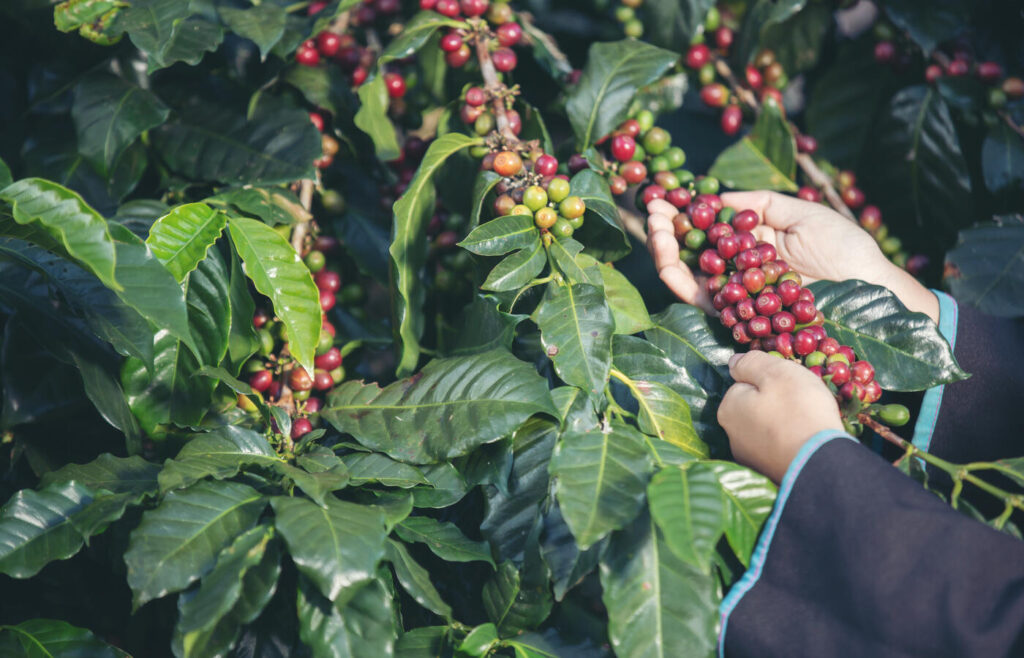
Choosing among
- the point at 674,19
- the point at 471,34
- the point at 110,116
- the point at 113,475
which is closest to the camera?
the point at 113,475

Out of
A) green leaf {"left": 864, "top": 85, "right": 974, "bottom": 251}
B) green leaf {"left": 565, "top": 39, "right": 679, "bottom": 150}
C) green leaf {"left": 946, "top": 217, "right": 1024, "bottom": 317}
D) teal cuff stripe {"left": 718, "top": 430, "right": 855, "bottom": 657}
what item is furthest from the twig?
teal cuff stripe {"left": 718, "top": 430, "right": 855, "bottom": 657}

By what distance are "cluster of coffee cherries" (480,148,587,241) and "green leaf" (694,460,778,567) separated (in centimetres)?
42

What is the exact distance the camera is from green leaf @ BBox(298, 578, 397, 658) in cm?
77

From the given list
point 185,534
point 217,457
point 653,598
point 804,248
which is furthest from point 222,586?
point 804,248

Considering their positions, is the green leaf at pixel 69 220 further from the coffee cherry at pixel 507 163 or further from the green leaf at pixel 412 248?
the coffee cherry at pixel 507 163

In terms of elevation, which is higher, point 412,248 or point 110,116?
point 110,116

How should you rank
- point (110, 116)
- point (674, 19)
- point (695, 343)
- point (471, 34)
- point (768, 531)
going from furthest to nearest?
1. point (674, 19)
2. point (471, 34)
3. point (110, 116)
4. point (695, 343)
5. point (768, 531)

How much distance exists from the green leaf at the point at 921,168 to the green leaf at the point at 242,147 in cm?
124

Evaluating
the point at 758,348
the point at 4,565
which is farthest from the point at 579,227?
the point at 4,565

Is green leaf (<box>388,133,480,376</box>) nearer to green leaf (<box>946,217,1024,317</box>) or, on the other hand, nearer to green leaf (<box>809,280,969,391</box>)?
green leaf (<box>809,280,969,391</box>)

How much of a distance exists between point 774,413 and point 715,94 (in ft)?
3.00

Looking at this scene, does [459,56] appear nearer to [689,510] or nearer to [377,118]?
[377,118]

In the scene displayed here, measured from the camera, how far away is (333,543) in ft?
2.44

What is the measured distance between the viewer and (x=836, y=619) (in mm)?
772
